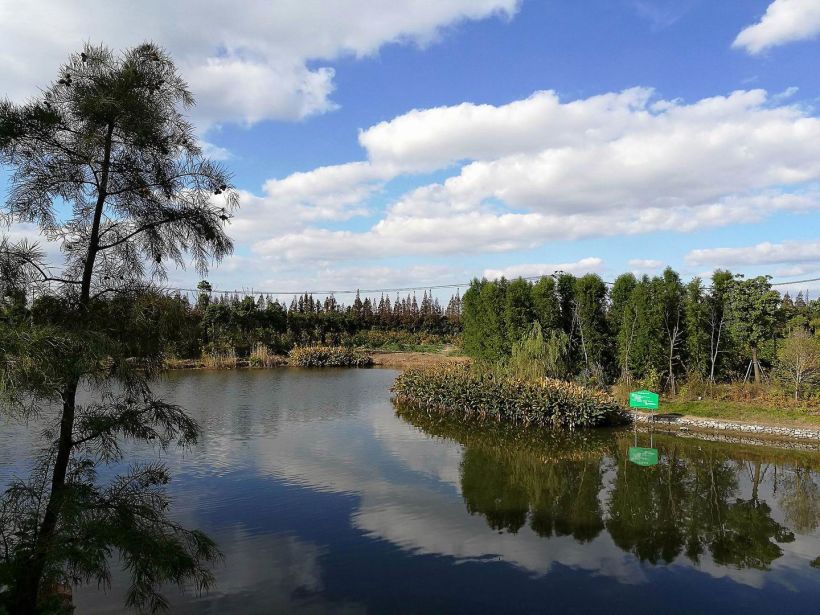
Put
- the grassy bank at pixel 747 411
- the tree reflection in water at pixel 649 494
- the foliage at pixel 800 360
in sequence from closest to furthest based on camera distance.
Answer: the tree reflection in water at pixel 649 494, the grassy bank at pixel 747 411, the foliage at pixel 800 360

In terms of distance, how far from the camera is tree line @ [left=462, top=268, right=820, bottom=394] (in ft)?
63.8

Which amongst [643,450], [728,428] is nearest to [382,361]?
[728,428]

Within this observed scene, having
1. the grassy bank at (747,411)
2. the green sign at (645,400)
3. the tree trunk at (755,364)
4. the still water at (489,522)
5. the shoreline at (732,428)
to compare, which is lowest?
the still water at (489,522)

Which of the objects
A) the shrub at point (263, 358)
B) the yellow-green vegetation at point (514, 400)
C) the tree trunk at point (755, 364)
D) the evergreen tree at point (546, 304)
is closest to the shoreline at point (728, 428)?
the yellow-green vegetation at point (514, 400)

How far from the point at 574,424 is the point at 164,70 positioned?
1552 cm

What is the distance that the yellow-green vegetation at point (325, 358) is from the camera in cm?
3619

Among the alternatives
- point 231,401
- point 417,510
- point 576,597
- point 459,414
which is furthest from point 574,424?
point 231,401

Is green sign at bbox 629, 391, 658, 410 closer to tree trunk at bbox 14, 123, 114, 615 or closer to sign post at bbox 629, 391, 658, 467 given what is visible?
sign post at bbox 629, 391, 658, 467

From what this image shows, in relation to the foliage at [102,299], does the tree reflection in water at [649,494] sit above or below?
below

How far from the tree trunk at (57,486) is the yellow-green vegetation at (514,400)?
15.0 meters

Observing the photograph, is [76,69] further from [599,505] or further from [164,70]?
[599,505]

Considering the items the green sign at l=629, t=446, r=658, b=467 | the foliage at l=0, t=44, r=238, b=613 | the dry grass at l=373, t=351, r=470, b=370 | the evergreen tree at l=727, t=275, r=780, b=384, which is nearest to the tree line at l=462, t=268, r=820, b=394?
the evergreen tree at l=727, t=275, r=780, b=384

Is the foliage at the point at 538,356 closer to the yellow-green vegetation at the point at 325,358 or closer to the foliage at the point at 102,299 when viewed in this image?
the foliage at the point at 102,299

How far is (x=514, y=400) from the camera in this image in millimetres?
17891
